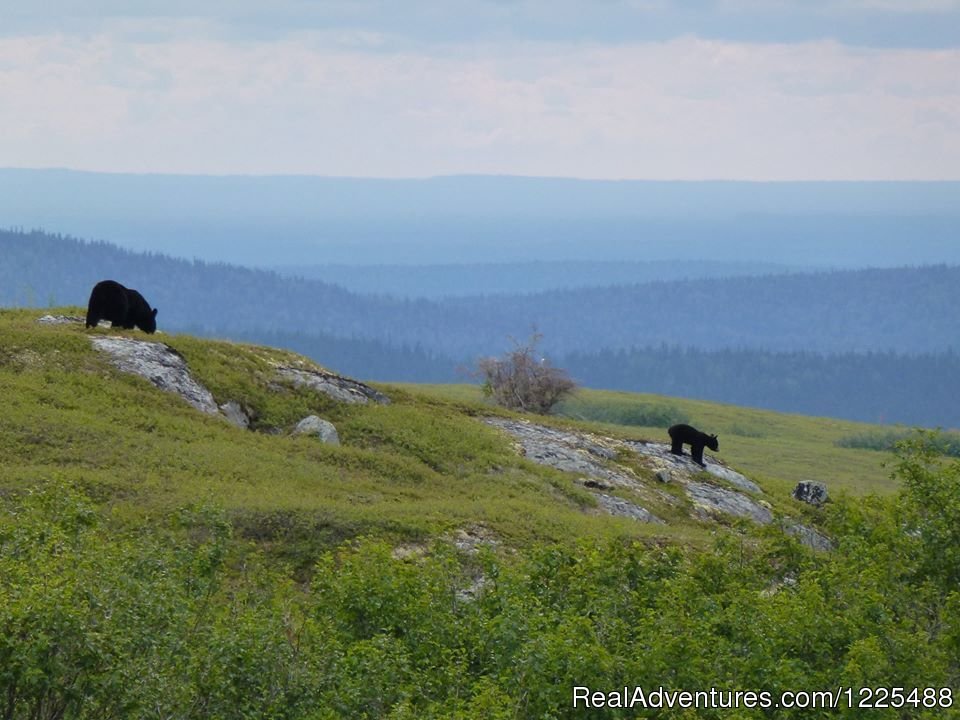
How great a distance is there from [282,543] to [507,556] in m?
4.03

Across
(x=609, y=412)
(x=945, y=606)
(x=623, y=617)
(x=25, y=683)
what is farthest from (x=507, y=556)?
(x=609, y=412)

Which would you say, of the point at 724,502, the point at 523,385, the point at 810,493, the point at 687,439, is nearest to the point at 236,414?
the point at 724,502

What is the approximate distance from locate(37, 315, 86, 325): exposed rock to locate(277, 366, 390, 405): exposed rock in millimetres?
5197

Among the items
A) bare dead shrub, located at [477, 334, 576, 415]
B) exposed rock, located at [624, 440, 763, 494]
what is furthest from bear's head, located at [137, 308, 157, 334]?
bare dead shrub, located at [477, 334, 576, 415]

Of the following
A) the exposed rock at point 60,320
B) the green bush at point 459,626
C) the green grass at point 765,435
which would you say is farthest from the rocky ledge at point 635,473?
the green grass at point 765,435

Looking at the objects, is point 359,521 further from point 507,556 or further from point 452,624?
point 452,624

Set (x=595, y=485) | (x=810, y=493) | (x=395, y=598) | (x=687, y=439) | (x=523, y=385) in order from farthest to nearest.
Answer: (x=523, y=385) → (x=810, y=493) → (x=687, y=439) → (x=595, y=485) → (x=395, y=598)

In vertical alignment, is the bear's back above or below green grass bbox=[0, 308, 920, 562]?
above

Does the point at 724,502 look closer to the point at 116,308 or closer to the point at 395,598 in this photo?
the point at 116,308

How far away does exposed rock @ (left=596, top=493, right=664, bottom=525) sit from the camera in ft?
107

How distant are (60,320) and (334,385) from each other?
692 centimetres

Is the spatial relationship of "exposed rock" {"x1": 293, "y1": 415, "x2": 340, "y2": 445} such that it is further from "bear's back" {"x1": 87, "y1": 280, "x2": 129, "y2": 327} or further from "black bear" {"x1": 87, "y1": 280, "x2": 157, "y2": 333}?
"bear's back" {"x1": 87, "y1": 280, "x2": 129, "y2": 327}

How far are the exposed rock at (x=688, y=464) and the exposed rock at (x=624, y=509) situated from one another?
4.31 meters

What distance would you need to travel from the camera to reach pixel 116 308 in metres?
34.5
